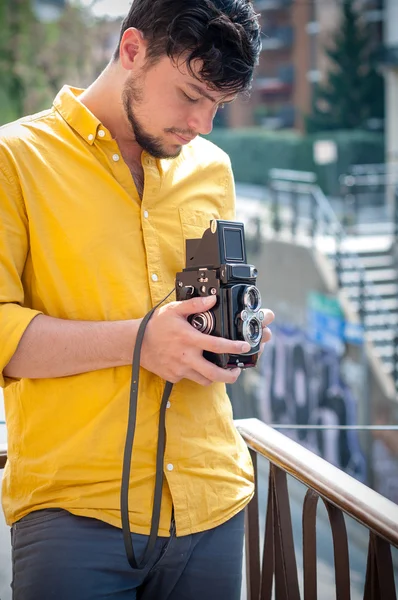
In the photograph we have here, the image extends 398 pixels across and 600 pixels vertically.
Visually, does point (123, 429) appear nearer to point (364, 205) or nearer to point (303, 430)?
point (303, 430)

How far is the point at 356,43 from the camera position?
1709cm

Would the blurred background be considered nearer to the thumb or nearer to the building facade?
the building facade

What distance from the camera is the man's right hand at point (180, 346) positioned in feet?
3.85

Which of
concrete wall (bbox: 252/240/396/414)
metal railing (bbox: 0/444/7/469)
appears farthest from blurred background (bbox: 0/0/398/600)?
metal railing (bbox: 0/444/7/469)

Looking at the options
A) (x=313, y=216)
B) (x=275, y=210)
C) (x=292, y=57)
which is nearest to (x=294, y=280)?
(x=313, y=216)

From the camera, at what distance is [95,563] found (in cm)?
118

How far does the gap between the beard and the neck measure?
0.01 metres

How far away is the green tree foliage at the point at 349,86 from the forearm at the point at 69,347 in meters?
16.7

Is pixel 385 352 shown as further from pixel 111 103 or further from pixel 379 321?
pixel 111 103

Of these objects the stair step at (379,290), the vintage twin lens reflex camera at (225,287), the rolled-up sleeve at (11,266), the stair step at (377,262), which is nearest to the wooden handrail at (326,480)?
the vintage twin lens reflex camera at (225,287)

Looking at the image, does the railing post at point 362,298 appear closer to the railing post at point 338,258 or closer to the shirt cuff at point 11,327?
the railing post at point 338,258

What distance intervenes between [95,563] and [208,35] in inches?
31.1

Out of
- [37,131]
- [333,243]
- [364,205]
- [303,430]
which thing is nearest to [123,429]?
[37,131]

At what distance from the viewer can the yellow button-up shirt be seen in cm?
119
